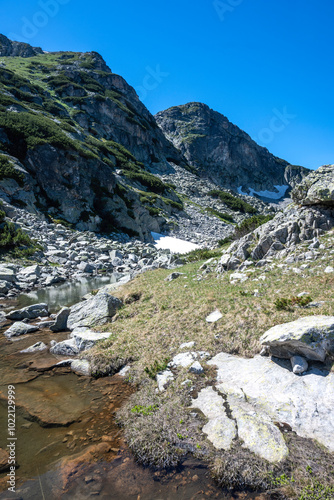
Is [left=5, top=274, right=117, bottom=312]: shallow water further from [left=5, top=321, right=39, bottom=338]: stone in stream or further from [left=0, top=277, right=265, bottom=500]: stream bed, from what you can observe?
[left=0, top=277, right=265, bottom=500]: stream bed

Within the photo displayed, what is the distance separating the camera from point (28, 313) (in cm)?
1484

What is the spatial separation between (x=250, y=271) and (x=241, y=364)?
7.76 metres

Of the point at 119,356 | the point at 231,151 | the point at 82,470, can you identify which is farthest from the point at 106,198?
the point at 231,151

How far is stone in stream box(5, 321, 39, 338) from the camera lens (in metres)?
12.0

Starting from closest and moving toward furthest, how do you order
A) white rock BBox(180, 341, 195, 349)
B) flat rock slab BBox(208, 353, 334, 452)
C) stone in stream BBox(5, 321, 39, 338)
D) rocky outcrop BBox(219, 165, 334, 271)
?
flat rock slab BBox(208, 353, 334, 452), white rock BBox(180, 341, 195, 349), stone in stream BBox(5, 321, 39, 338), rocky outcrop BBox(219, 165, 334, 271)

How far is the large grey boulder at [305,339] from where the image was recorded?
6156mm

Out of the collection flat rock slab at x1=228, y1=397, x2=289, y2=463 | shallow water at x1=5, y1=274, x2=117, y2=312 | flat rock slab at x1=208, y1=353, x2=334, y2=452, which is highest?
flat rock slab at x1=208, y1=353, x2=334, y2=452

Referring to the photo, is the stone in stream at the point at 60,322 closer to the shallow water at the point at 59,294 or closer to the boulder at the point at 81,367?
the shallow water at the point at 59,294

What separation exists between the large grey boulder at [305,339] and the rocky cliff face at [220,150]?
14926 centimetres

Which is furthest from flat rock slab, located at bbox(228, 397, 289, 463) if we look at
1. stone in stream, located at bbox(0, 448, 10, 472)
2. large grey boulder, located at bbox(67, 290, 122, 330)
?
large grey boulder, located at bbox(67, 290, 122, 330)

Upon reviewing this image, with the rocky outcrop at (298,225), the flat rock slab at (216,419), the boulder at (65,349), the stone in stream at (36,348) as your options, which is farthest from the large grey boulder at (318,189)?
the stone in stream at (36,348)

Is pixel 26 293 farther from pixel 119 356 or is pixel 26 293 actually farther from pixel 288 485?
pixel 288 485

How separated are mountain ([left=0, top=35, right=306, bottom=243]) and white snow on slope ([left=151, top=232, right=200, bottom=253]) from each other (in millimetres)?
2670

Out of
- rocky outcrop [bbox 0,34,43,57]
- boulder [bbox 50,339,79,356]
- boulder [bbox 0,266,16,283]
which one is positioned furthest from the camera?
rocky outcrop [bbox 0,34,43,57]
